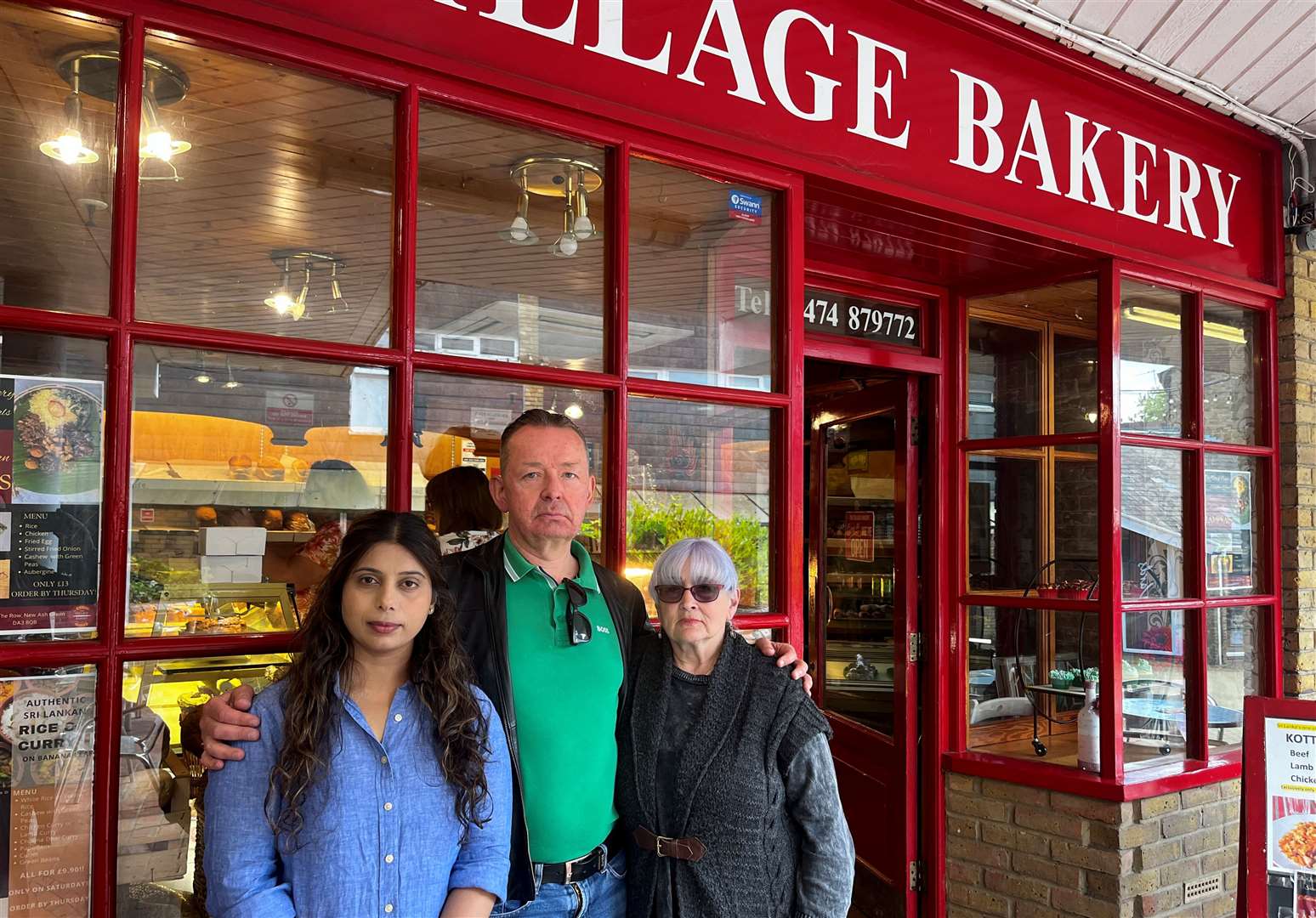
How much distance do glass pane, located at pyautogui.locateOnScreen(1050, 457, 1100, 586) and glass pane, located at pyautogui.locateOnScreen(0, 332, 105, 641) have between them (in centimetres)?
327

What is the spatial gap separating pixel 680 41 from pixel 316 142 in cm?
104

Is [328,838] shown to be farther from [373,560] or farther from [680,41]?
[680,41]

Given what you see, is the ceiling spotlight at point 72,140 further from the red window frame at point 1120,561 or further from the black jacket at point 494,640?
the red window frame at point 1120,561

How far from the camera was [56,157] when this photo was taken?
6.00 feet

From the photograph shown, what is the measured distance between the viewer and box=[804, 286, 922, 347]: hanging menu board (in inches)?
147

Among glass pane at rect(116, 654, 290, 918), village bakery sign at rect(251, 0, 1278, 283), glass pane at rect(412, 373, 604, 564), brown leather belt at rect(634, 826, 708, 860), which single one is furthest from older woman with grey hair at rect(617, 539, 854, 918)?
village bakery sign at rect(251, 0, 1278, 283)

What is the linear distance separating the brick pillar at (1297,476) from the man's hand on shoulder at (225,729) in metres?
4.25

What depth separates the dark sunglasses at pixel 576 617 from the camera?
192cm

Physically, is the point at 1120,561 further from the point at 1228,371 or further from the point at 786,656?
the point at 786,656

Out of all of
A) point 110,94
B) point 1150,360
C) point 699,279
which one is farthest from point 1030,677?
point 110,94

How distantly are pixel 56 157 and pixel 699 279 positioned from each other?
1542mm

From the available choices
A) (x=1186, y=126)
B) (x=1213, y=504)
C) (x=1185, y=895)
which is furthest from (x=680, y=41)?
(x=1185, y=895)

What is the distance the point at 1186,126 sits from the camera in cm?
395

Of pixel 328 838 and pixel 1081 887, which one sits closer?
pixel 328 838
